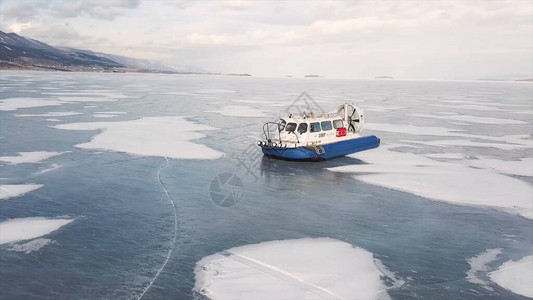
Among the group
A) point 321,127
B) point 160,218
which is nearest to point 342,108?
point 321,127

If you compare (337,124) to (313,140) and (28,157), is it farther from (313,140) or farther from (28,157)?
(28,157)

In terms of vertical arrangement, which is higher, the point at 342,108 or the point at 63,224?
the point at 342,108

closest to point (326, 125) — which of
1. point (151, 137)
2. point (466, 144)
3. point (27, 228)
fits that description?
point (466, 144)

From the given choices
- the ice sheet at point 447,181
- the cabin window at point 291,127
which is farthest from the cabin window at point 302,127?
the ice sheet at point 447,181

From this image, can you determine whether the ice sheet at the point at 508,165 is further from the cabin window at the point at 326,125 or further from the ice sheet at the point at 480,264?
the ice sheet at the point at 480,264

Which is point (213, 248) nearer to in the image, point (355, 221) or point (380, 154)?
point (355, 221)

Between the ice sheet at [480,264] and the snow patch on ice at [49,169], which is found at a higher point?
the ice sheet at [480,264]
